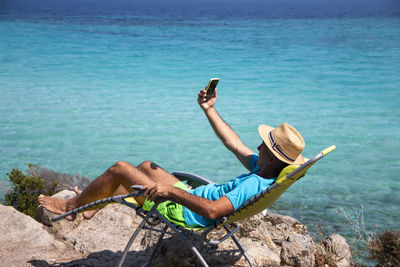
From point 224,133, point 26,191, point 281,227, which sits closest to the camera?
point 224,133

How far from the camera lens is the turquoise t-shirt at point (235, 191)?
9.83 ft

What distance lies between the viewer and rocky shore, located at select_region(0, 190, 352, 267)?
143 inches

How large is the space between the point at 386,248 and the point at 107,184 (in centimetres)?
260

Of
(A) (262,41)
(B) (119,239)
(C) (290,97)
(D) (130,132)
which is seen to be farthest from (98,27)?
(B) (119,239)

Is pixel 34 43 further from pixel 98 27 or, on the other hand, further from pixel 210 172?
pixel 210 172

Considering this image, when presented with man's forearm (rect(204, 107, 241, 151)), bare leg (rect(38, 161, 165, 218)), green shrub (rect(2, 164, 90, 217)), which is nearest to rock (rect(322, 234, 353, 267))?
man's forearm (rect(204, 107, 241, 151))

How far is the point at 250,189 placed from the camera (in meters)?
3.03

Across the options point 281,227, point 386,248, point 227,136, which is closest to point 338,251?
point 386,248

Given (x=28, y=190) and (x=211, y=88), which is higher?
(x=211, y=88)

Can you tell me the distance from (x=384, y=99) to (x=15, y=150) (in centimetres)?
964

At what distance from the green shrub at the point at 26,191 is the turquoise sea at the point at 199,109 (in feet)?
4.98

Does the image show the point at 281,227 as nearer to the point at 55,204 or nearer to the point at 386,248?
the point at 386,248

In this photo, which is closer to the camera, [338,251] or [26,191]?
[338,251]

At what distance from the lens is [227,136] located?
3.85m
